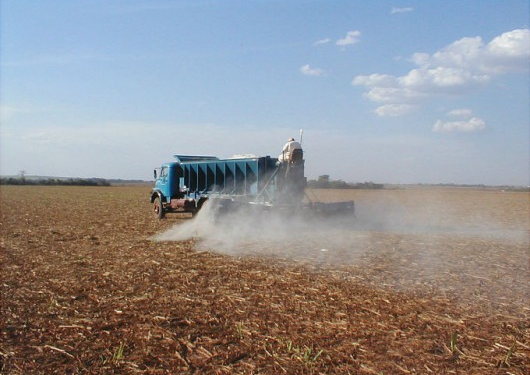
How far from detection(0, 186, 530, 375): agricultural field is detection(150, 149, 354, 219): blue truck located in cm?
483

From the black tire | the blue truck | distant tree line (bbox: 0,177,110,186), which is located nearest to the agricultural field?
the blue truck

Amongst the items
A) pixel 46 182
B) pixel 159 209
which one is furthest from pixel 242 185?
pixel 46 182

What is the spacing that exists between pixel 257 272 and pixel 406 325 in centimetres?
409

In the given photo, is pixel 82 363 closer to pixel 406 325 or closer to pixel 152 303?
pixel 152 303

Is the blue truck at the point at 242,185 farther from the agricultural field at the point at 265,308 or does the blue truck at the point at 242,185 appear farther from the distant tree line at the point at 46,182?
the distant tree line at the point at 46,182

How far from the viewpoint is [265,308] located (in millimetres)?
7629

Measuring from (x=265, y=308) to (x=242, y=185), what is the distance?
13.6 m

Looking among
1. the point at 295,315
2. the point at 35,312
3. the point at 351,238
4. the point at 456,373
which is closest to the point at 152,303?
the point at 35,312

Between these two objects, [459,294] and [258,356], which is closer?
[258,356]

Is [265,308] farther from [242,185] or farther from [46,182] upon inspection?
[46,182]

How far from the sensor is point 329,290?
8.73 metres

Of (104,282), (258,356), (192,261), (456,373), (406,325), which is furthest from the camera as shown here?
(192,261)

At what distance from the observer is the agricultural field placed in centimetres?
568

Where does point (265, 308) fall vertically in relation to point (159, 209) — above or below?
below
